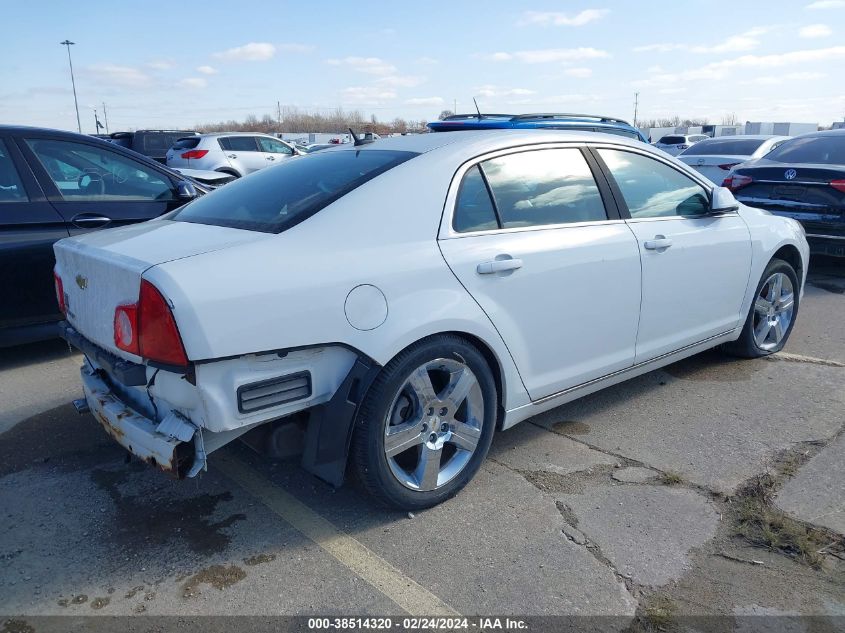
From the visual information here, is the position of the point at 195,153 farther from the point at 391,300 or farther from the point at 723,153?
the point at 391,300

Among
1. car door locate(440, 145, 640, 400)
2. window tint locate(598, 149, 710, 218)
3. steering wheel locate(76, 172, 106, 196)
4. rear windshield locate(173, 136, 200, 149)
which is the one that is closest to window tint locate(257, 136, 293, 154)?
rear windshield locate(173, 136, 200, 149)

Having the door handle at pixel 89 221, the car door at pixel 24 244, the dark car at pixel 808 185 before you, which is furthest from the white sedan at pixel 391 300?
the dark car at pixel 808 185

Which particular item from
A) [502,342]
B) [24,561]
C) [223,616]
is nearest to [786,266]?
[502,342]

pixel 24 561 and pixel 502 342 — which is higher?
pixel 502 342

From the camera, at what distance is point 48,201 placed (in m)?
4.82

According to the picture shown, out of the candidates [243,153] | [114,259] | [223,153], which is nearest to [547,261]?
[114,259]

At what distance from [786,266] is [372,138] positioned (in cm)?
310

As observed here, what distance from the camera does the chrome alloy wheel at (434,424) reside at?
2820mm

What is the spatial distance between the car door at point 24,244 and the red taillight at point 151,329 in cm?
259

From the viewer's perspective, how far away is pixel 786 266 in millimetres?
4898

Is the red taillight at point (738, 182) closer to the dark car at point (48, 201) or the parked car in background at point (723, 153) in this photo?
the parked car in background at point (723, 153)

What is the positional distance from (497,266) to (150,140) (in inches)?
762

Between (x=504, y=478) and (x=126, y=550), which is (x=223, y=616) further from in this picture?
(x=504, y=478)

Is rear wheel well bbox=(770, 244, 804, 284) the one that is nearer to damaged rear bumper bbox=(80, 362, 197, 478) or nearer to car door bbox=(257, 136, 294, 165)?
damaged rear bumper bbox=(80, 362, 197, 478)
